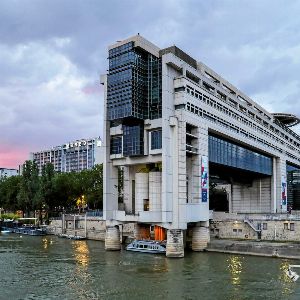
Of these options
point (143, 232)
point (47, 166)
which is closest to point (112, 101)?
point (143, 232)

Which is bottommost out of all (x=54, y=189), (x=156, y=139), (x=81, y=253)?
(x=81, y=253)

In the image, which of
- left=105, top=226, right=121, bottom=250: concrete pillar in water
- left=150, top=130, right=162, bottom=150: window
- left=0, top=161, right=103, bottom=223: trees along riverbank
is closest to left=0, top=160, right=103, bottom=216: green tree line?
left=0, top=161, right=103, bottom=223: trees along riverbank

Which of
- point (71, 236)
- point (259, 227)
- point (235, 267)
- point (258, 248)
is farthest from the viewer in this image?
point (71, 236)

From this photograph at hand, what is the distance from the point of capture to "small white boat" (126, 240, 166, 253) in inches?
3203

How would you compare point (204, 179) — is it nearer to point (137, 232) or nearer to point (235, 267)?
point (137, 232)

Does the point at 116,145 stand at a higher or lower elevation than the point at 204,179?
higher

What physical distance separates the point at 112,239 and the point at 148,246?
832 cm

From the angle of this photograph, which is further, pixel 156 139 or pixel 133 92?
pixel 133 92

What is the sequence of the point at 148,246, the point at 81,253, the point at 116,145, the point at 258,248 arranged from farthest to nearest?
the point at 116,145, the point at 81,253, the point at 148,246, the point at 258,248

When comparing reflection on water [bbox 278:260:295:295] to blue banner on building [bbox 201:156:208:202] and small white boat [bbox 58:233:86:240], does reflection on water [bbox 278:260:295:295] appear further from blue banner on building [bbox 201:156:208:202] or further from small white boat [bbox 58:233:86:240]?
small white boat [bbox 58:233:86:240]

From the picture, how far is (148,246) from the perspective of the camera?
273 feet

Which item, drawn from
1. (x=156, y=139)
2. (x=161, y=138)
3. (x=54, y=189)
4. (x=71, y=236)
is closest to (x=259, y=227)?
(x=161, y=138)

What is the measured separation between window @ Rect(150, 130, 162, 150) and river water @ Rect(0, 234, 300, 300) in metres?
19.9

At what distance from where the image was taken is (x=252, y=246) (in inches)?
3088
